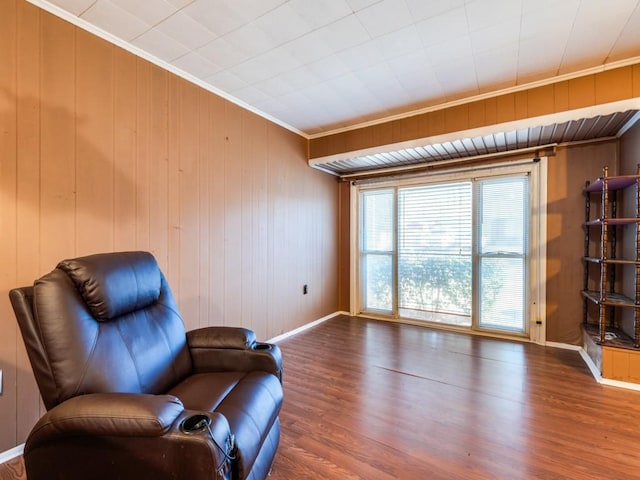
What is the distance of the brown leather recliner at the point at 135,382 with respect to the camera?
0.94 meters

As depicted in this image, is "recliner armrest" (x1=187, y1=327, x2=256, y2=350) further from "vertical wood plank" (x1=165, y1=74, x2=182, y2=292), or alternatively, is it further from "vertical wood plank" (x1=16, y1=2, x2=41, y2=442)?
"vertical wood plank" (x1=16, y1=2, x2=41, y2=442)

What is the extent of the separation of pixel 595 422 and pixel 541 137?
2.42m

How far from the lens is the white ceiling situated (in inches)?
67.3

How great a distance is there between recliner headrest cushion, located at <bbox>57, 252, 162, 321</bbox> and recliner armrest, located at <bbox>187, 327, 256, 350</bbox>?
325mm

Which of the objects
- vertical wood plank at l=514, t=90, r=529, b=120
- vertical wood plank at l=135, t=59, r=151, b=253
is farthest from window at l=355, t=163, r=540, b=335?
vertical wood plank at l=135, t=59, r=151, b=253

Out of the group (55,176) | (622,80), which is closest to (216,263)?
(55,176)

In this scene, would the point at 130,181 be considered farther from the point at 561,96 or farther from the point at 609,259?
the point at 609,259

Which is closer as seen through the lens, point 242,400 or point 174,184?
point 242,400

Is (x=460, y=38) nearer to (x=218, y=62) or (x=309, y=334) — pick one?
(x=218, y=62)

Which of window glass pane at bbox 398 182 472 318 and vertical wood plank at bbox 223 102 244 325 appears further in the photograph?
window glass pane at bbox 398 182 472 318

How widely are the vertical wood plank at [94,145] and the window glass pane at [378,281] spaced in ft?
10.9

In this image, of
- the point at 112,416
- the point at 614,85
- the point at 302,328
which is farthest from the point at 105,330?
the point at 614,85

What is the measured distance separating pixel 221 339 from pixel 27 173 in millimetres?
1396

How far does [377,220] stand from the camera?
4391mm
